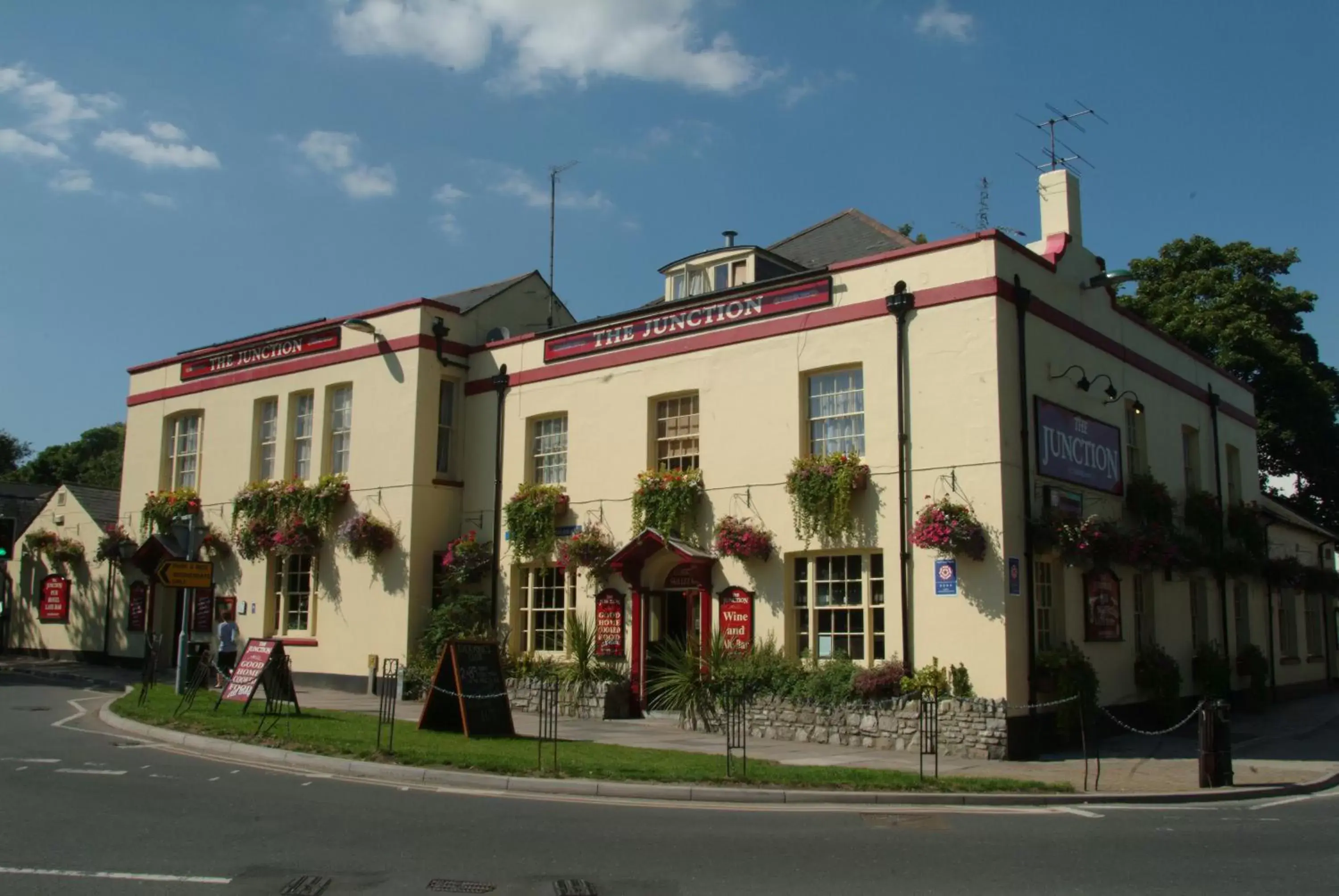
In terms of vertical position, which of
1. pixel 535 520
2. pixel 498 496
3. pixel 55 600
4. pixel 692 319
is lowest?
pixel 55 600

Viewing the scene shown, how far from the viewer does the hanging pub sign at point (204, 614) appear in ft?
86.7

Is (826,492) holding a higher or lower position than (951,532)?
higher

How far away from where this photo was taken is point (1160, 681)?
19.3 m

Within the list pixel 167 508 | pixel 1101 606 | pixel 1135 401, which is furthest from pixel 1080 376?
pixel 167 508

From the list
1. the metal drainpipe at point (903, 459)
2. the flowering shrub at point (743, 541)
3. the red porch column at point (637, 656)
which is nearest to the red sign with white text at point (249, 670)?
the red porch column at point (637, 656)

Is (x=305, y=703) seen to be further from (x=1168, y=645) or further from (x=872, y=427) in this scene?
(x=1168, y=645)

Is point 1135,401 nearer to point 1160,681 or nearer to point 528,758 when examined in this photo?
point 1160,681

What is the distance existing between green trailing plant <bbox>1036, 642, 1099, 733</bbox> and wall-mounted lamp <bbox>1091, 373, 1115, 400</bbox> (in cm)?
495

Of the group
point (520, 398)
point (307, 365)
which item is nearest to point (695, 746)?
point (520, 398)

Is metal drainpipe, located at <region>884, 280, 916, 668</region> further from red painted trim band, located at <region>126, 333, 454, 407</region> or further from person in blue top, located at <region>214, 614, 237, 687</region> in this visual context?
person in blue top, located at <region>214, 614, 237, 687</region>

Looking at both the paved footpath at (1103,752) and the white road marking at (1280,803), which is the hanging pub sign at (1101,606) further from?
the white road marking at (1280,803)

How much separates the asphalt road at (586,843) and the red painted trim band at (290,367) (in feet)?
41.1

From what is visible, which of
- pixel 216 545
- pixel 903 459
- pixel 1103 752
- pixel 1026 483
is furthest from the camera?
pixel 216 545

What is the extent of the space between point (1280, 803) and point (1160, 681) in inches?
272
